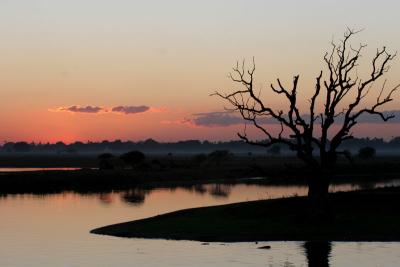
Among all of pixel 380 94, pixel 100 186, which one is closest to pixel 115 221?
pixel 380 94

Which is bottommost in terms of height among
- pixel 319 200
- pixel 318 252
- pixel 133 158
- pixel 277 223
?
pixel 318 252

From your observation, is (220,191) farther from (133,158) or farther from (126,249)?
(133,158)

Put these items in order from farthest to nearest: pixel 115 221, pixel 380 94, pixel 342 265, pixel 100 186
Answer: pixel 100 186 → pixel 115 221 → pixel 380 94 → pixel 342 265

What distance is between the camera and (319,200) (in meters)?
39.4

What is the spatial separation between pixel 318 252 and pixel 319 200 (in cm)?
702

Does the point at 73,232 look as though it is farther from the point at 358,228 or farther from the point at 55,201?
the point at 55,201

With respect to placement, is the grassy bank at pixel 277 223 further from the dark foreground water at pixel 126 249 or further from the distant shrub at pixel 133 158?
the distant shrub at pixel 133 158

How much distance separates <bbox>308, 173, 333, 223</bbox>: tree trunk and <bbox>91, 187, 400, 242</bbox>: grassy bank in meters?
0.50

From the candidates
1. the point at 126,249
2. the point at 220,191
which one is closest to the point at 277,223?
the point at 126,249

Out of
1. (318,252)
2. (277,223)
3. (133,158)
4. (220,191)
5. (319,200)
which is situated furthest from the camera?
(133,158)

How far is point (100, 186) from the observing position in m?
91.4

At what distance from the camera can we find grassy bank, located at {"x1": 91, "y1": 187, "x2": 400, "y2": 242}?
124ft

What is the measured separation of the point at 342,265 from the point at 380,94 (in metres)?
14.3

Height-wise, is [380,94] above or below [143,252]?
above
